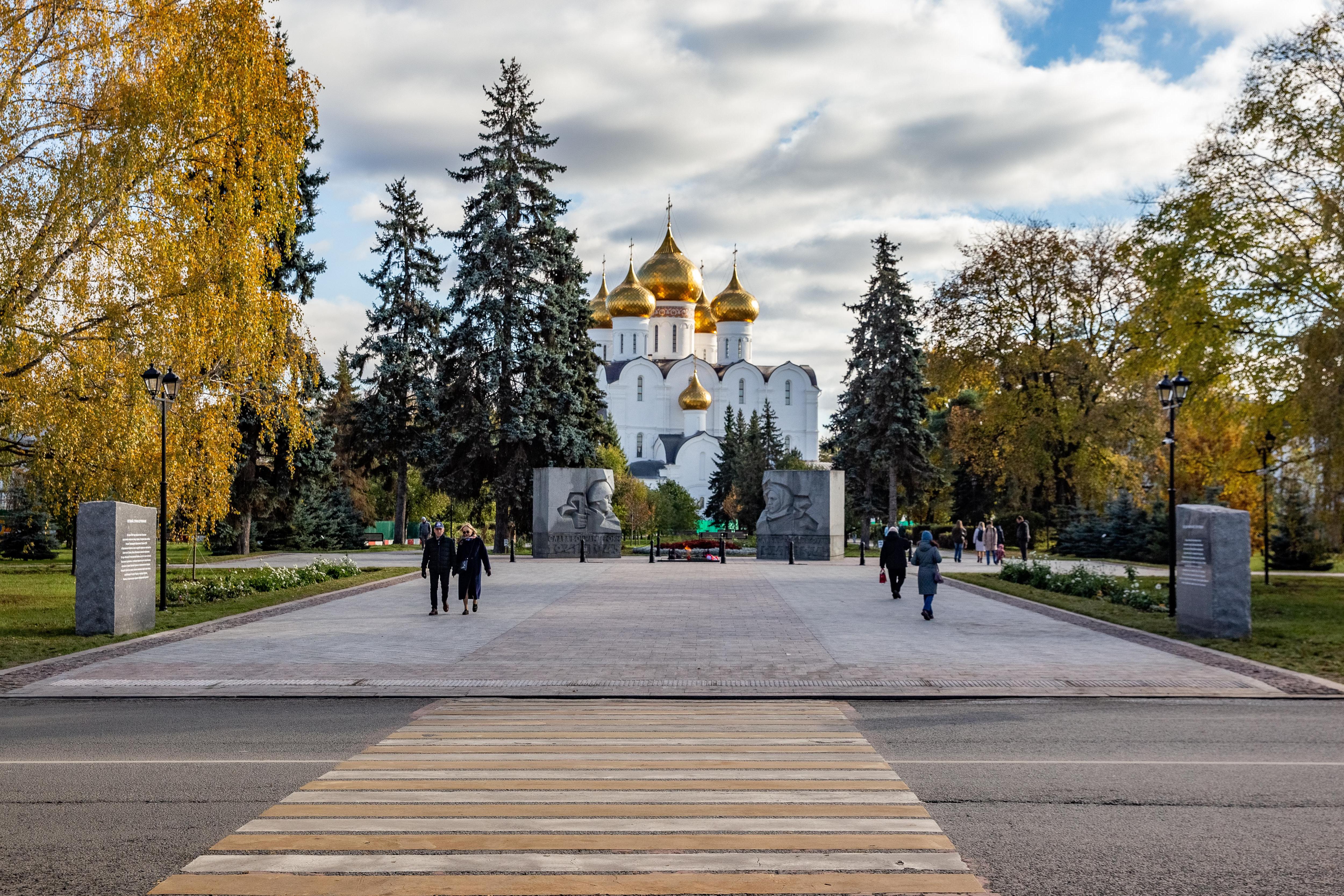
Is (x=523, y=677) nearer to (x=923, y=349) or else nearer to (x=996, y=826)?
(x=996, y=826)

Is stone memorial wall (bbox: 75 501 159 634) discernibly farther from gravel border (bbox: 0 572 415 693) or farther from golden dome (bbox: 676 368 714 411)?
golden dome (bbox: 676 368 714 411)

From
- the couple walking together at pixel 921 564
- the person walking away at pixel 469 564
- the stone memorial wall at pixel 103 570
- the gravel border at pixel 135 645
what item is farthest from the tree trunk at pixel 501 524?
the stone memorial wall at pixel 103 570

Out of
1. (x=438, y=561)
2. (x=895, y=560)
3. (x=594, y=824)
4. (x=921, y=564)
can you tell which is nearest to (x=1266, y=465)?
(x=895, y=560)

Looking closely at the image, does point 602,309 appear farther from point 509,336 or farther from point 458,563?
point 458,563

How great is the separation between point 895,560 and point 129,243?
14.2 meters

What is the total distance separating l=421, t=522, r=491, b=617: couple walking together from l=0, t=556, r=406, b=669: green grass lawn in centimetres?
320

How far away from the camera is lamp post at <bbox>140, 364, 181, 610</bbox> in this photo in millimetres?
16531

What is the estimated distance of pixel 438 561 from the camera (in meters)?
18.2

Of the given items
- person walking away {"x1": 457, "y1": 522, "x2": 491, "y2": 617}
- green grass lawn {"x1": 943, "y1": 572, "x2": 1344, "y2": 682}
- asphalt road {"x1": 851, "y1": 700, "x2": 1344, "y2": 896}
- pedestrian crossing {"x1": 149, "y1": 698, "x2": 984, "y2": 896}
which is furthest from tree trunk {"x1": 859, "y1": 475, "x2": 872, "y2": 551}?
pedestrian crossing {"x1": 149, "y1": 698, "x2": 984, "y2": 896}

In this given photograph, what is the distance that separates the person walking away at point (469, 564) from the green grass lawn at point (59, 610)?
11.9 feet

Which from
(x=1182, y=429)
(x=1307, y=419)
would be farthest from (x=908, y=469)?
(x=1307, y=419)

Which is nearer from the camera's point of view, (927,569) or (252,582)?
(927,569)

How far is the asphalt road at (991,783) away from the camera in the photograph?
525 cm

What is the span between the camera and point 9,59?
16.0m
